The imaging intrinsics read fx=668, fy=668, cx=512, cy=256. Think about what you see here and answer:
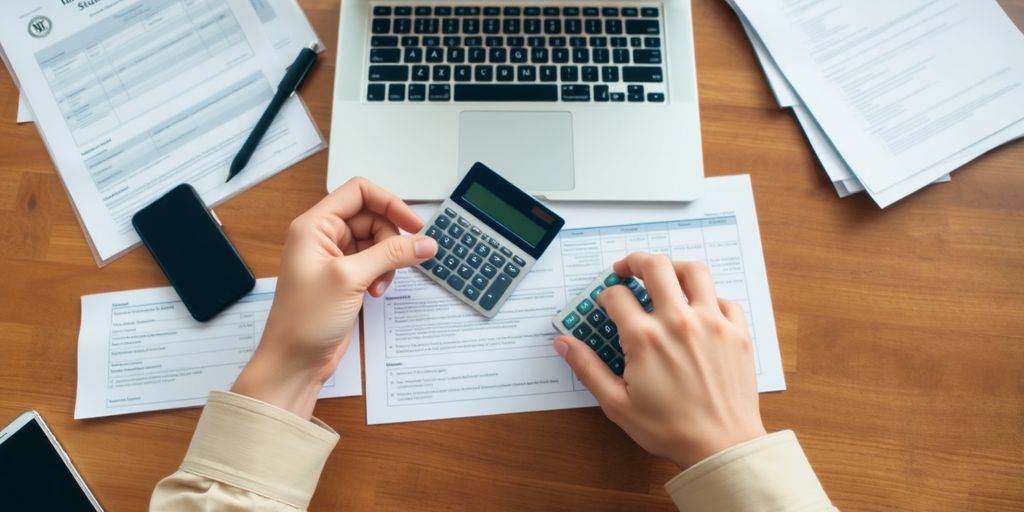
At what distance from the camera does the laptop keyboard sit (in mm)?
701

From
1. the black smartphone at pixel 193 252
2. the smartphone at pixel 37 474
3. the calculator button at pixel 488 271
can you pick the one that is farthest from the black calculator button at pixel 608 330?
the smartphone at pixel 37 474

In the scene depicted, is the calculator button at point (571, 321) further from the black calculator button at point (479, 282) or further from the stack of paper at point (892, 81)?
the stack of paper at point (892, 81)

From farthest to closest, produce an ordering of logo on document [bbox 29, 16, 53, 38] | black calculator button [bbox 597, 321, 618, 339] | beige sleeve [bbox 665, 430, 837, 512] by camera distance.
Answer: logo on document [bbox 29, 16, 53, 38] < black calculator button [bbox 597, 321, 618, 339] < beige sleeve [bbox 665, 430, 837, 512]

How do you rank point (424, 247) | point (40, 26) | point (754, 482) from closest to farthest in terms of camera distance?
A: point (754, 482), point (424, 247), point (40, 26)

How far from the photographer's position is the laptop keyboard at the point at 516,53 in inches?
27.6

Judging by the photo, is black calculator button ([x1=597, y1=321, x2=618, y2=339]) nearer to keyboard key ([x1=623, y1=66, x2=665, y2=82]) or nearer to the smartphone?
keyboard key ([x1=623, y1=66, x2=665, y2=82])

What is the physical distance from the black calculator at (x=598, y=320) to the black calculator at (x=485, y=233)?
0.20ft

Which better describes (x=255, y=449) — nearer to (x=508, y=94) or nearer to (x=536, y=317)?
(x=536, y=317)

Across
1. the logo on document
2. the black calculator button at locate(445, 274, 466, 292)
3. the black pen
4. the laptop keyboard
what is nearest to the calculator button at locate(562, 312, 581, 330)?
the black calculator button at locate(445, 274, 466, 292)

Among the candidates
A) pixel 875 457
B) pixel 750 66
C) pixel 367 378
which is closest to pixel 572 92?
pixel 750 66

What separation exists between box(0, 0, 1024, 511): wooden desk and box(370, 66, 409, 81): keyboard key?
0.07 meters

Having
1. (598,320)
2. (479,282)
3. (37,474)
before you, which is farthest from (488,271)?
(37,474)

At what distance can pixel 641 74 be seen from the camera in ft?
2.30

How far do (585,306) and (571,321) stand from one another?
20 mm
